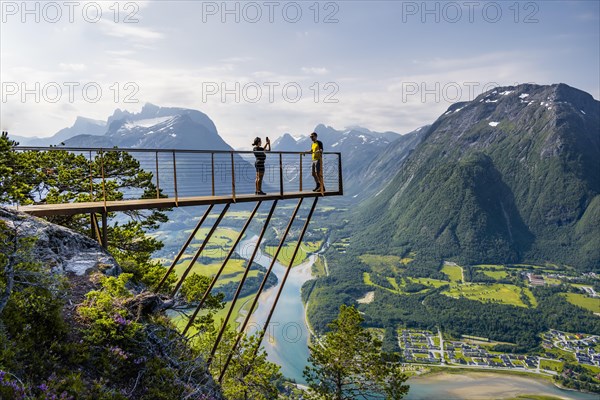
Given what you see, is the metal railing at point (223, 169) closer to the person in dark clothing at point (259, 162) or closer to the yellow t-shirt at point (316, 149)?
the person in dark clothing at point (259, 162)

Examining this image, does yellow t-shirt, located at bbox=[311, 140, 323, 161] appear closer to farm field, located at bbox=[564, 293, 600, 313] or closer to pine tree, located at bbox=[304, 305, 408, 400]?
pine tree, located at bbox=[304, 305, 408, 400]

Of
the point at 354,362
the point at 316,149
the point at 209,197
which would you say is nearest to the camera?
the point at 209,197

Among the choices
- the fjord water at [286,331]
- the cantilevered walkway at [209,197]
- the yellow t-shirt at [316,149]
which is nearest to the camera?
the cantilevered walkway at [209,197]

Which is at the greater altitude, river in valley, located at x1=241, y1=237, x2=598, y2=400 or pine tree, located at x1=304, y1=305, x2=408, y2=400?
pine tree, located at x1=304, y1=305, x2=408, y2=400

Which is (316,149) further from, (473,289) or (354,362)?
(473,289)

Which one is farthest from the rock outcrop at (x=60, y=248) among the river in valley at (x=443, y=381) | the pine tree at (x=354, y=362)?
the river in valley at (x=443, y=381)

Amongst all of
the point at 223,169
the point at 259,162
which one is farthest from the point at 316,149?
the point at 223,169

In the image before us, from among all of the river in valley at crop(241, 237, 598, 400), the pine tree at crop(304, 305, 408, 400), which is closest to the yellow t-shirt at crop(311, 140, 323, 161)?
the pine tree at crop(304, 305, 408, 400)

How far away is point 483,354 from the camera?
409 ft

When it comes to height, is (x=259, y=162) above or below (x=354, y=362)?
above

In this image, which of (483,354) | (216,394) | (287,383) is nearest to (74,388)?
(216,394)

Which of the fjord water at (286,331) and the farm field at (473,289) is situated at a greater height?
the fjord water at (286,331)

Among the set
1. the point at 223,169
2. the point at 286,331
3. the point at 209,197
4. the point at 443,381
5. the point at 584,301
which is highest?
the point at 223,169

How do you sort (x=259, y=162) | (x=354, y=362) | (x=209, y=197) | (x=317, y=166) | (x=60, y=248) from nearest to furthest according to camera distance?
(x=60, y=248) < (x=209, y=197) < (x=259, y=162) < (x=317, y=166) < (x=354, y=362)
